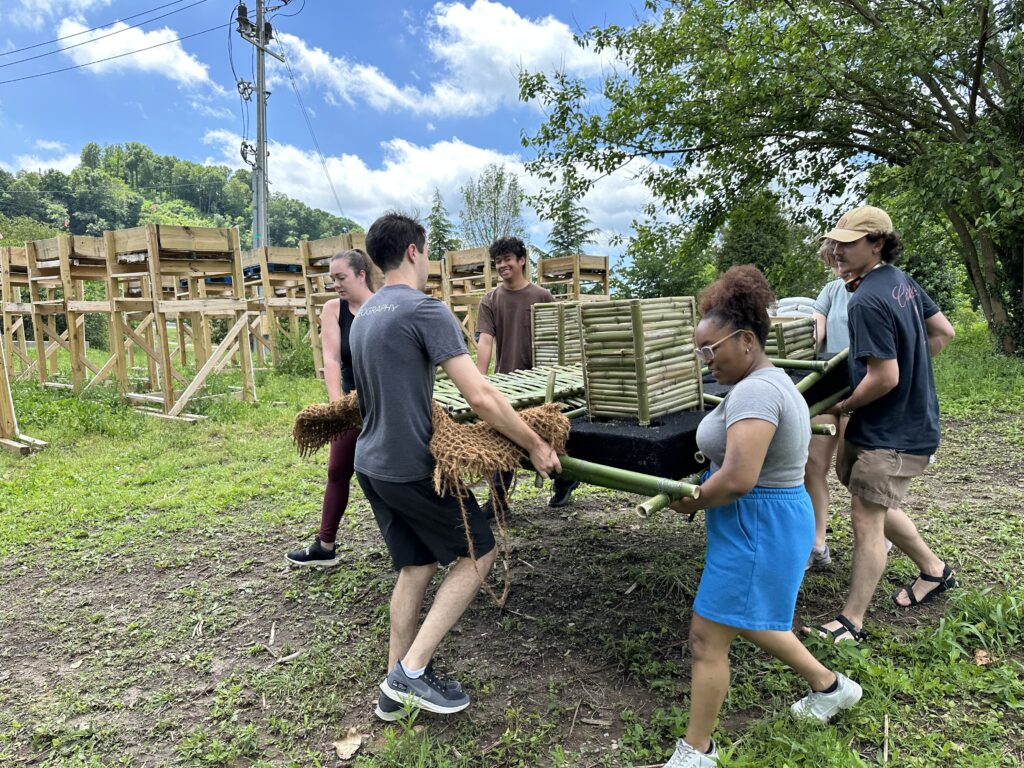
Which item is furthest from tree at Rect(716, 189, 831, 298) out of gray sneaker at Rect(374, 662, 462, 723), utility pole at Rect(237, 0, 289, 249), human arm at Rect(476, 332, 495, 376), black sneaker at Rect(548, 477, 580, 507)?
utility pole at Rect(237, 0, 289, 249)

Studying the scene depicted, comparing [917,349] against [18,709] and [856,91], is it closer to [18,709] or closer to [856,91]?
[18,709]

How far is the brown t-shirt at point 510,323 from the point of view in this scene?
448 centimetres

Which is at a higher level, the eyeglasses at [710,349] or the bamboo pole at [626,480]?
the eyeglasses at [710,349]

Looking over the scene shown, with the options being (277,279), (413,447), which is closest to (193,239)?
(277,279)

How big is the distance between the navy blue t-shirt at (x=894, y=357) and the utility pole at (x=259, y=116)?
58.5ft

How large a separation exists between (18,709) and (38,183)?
9426 centimetres

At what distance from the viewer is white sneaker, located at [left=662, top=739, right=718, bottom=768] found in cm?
204

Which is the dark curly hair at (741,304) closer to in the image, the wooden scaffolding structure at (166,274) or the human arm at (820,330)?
the human arm at (820,330)

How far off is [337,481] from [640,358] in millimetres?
2237

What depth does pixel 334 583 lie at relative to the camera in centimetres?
372

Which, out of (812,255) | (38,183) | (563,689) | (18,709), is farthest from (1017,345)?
(38,183)

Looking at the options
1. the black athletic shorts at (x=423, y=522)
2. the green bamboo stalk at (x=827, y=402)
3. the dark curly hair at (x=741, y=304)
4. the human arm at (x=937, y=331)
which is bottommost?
the black athletic shorts at (x=423, y=522)

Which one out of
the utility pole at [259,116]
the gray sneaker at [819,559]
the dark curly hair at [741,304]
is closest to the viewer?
the dark curly hair at [741,304]

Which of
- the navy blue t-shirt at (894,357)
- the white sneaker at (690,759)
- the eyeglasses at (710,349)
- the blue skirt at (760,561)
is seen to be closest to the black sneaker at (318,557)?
the white sneaker at (690,759)
